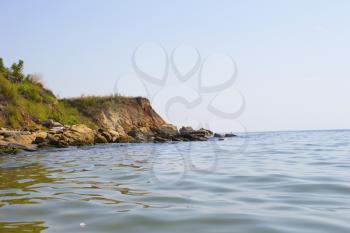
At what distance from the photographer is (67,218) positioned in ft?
14.2

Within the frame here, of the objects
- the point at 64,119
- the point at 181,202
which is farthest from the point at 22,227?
the point at 64,119

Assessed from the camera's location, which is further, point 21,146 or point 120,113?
point 120,113

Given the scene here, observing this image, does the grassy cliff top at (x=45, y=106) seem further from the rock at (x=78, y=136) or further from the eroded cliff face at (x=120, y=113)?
the rock at (x=78, y=136)

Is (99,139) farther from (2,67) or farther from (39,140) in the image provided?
(2,67)

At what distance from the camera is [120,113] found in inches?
1656

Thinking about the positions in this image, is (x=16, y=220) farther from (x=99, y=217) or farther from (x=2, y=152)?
(x=2, y=152)

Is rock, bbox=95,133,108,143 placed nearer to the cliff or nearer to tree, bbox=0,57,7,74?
the cliff

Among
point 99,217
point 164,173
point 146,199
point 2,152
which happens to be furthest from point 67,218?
point 2,152

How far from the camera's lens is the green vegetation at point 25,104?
89.1ft

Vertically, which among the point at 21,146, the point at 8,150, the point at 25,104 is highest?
the point at 25,104

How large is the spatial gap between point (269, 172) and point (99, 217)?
4761mm

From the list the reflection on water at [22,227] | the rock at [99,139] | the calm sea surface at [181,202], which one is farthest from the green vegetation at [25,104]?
the reflection on water at [22,227]

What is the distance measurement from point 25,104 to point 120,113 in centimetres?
1349

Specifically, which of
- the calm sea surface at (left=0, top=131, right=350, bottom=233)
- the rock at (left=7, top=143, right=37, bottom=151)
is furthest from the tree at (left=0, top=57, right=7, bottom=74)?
the calm sea surface at (left=0, top=131, right=350, bottom=233)
